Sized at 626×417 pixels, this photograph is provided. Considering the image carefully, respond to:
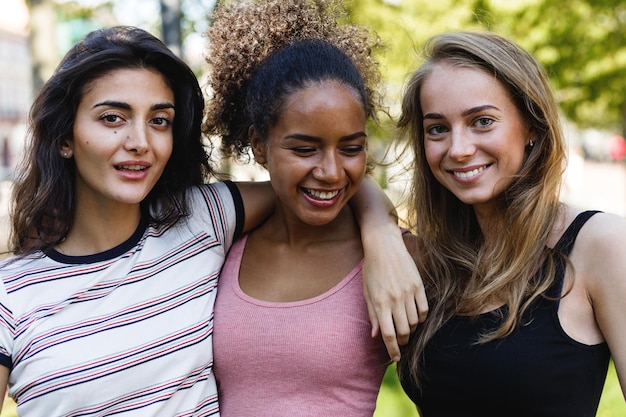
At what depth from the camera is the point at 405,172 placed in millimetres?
3275

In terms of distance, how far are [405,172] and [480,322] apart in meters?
0.92

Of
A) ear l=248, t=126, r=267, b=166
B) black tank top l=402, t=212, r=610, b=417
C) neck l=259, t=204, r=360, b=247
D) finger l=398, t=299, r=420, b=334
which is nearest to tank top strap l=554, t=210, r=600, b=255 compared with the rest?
black tank top l=402, t=212, r=610, b=417

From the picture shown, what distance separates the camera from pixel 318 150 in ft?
9.14

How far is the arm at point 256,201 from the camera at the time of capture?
3.13 metres

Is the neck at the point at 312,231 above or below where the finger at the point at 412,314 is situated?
above

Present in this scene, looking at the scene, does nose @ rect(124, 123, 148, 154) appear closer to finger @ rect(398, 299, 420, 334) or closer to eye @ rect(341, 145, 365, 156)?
eye @ rect(341, 145, 365, 156)

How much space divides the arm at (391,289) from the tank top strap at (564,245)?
474 millimetres

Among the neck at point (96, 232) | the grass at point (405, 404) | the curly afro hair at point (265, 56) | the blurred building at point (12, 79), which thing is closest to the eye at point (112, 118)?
the neck at point (96, 232)

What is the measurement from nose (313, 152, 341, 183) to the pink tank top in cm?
43

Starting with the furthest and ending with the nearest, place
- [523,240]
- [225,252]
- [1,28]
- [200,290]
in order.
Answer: [1,28], [225,252], [200,290], [523,240]

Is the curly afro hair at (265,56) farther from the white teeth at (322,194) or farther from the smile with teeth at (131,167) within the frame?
the smile with teeth at (131,167)

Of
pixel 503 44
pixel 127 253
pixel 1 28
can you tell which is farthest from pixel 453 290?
pixel 1 28

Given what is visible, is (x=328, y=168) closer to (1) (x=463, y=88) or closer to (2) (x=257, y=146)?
(2) (x=257, y=146)

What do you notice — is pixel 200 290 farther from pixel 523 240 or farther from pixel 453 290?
pixel 523 240
